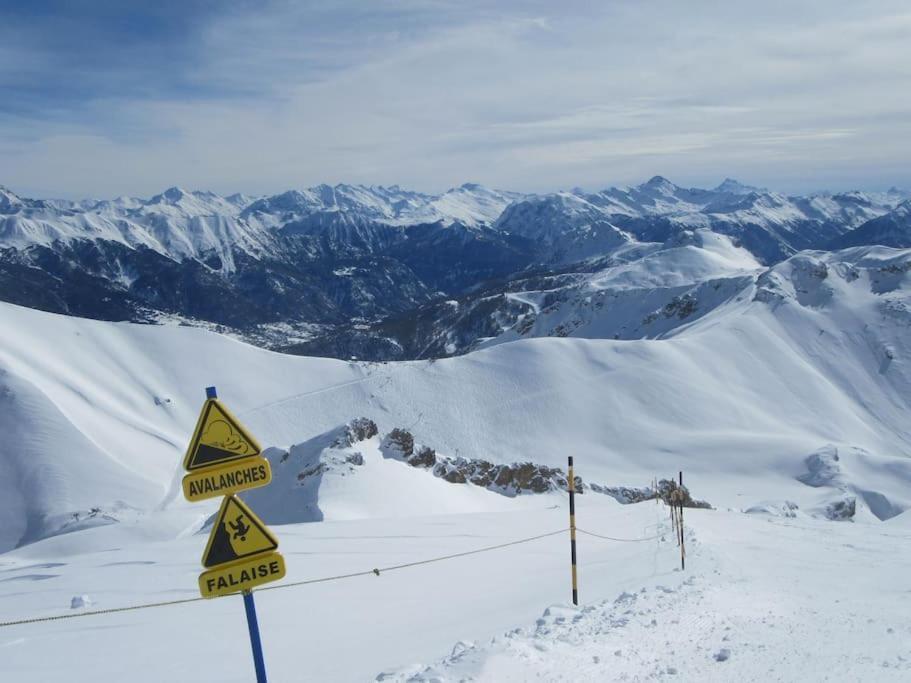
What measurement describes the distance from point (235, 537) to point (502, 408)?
44647 mm

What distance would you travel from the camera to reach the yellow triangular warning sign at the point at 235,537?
5.18 metres

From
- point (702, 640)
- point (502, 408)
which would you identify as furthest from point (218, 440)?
point (502, 408)

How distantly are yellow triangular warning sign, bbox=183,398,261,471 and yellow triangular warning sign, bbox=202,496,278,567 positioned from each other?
0.34m

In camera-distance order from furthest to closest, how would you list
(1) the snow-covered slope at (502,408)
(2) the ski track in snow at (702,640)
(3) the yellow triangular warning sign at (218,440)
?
(1) the snow-covered slope at (502,408) → (2) the ski track in snow at (702,640) → (3) the yellow triangular warning sign at (218,440)

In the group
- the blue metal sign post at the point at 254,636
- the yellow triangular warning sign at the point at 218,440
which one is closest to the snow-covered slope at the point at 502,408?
the blue metal sign post at the point at 254,636

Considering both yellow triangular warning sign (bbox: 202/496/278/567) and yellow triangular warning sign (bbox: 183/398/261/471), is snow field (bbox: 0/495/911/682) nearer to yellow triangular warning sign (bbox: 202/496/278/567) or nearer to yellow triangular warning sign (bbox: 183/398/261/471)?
yellow triangular warning sign (bbox: 202/496/278/567)

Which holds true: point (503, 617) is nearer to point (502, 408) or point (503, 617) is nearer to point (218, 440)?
point (218, 440)

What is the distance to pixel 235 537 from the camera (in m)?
5.27

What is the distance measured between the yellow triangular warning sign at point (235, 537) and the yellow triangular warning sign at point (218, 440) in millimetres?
340

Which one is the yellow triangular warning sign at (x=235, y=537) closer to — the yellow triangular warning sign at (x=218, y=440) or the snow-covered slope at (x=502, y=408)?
the yellow triangular warning sign at (x=218, y=440)

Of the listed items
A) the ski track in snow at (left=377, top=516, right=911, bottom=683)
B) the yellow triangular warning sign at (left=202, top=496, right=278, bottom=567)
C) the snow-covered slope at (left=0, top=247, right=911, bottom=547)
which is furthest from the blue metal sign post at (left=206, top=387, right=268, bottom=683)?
the snow-covered slope at (left=0, top=247, right=911, bottom=547)

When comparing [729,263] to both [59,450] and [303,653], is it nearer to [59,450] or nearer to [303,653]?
[59,450]

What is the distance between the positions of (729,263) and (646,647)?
7461 inches

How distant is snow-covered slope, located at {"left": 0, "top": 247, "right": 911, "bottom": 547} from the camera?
39.1 metres
